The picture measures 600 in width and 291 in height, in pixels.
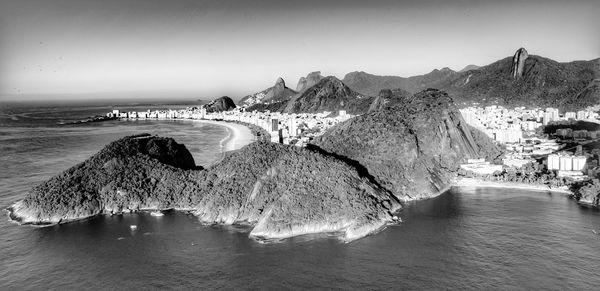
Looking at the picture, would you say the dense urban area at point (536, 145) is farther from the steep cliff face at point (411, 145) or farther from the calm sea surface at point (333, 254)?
the calm sea surface at point (333, 254)

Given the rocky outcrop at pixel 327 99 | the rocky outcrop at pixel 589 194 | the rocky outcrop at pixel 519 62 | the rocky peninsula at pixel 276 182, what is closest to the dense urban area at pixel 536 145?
the rocky outcrop at pixel 589 194

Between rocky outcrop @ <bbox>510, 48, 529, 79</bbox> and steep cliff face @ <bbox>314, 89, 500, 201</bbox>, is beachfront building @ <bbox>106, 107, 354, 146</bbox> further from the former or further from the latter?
rocky outcrop @ <bbox>510, 48, 529, 79</bbox>

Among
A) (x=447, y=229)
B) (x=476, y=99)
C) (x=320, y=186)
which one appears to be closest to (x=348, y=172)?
(x=320, y=186)

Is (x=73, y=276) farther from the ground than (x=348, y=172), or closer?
closer

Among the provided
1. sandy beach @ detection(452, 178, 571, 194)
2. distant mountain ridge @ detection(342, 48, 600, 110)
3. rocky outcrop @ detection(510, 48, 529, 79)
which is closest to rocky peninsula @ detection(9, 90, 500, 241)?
sandy beach @ detection(452, 178, 571, 194)

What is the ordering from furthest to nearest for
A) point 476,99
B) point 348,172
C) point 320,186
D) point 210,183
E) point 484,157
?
point 476,99
point 484,157
point 210,183
point 348,172
point 320,186

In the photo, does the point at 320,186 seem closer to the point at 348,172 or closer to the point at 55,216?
the point at 348,172

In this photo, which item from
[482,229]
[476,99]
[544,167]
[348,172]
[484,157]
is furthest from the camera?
[476,99]
